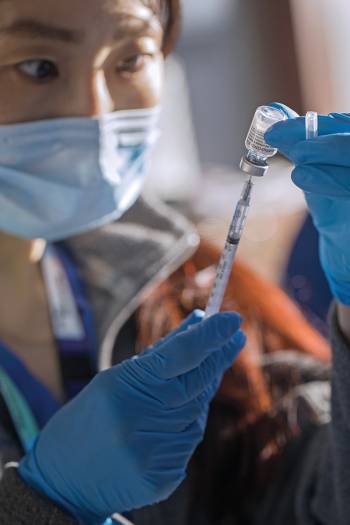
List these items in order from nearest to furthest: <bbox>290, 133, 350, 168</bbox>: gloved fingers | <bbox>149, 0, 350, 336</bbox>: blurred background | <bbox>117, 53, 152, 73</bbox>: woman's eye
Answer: <bbox>290, 133, 350, 168</bbox>: gloved fingers < <bbox>117, 53, 152, 73</bbox>: woman's eye < <bbox>149, 0, 350, 336</bbox>: blurred background

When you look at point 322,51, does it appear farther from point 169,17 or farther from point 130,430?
point 130,430

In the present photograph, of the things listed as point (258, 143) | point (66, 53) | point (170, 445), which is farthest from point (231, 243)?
point (66, 53)

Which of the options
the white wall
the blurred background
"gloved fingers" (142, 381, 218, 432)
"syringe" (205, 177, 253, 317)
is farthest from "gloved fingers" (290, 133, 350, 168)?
the white wall

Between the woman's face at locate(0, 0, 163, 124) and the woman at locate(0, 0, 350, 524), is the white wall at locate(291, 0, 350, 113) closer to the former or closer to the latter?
the woman at locate(0, 0, 350, 524)

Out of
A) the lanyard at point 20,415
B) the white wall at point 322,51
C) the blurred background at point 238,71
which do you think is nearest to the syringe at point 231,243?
the lanyard at point 20,415

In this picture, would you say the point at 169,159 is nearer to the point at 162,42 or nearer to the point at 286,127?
the point at 162,42

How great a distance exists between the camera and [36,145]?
1232 mm

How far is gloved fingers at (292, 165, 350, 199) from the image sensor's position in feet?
3.10

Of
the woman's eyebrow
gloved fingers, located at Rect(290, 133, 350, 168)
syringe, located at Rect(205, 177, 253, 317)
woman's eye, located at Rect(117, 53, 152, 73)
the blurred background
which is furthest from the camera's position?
the blurred background

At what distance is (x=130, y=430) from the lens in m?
1.01

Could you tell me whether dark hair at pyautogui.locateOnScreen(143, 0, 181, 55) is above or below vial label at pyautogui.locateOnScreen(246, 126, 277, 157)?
above

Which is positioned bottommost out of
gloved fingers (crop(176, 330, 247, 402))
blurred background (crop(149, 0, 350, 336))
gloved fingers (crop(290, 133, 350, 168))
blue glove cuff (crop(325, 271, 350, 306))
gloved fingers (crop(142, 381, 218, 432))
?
blurred background (crop(149, 0, 350, 336))

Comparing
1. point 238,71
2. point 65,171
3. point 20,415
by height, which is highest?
point 65,171

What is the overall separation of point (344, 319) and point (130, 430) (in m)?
0.35
